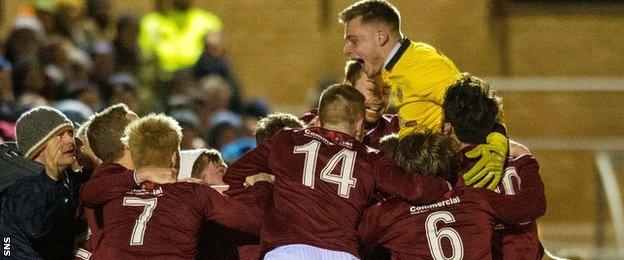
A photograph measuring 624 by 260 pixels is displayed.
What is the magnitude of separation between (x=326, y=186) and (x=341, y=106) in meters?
0.43

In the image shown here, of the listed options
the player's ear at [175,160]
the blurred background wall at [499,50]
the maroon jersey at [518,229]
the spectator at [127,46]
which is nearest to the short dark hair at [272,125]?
the player's ear at [175,160]

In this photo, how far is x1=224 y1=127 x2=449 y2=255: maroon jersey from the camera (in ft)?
23.3

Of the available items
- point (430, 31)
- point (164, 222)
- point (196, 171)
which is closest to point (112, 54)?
point (430, 31)

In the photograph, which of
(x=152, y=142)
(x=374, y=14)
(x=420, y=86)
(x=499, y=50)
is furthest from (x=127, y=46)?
(x=152, y=142)

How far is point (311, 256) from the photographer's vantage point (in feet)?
23.2

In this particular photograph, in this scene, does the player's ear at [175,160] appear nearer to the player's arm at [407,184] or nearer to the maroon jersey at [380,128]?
the player's arm at [407,184]

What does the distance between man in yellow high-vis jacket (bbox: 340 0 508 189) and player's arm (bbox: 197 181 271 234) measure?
0.96 metres

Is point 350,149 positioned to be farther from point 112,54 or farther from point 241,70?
point 241,70

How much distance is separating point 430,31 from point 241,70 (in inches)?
88.1

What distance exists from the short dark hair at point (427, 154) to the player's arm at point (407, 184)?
1.6 inches

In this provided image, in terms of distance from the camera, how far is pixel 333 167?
717cm

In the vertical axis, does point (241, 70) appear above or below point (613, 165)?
above

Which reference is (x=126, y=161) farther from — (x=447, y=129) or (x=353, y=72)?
(x=447, y=129)

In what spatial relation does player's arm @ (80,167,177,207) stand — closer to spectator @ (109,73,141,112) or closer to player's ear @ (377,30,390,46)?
player's ear @ (377,30,390,46)
